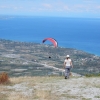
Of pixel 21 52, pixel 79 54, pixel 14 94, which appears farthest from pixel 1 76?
pixel 21 52

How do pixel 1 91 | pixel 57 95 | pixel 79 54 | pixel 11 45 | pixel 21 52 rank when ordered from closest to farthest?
pixel 57 95
pixel 1 91
pixel 79 54
pixel 21 52
pixel 11 45

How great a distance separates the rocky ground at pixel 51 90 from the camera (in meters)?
11.2

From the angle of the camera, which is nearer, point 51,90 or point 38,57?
point 51,90

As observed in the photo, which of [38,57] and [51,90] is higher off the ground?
[38,57]

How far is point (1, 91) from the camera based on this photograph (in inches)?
492

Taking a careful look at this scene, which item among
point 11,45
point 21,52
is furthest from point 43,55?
point 11,45

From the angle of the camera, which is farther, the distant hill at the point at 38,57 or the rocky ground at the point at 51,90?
the distant hill at the point at 38,57

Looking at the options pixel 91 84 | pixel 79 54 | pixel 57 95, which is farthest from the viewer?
pixel 79 54

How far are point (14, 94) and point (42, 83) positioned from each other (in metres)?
2.94

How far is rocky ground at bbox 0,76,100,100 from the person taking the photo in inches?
443

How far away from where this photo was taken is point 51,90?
496 inches

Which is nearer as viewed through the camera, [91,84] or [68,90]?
[68,90]

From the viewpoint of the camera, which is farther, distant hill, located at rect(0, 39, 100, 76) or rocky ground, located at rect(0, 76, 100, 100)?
distant hill, located at rect(0, 39, 100, 76)

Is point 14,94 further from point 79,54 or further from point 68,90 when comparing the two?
point 79,54
